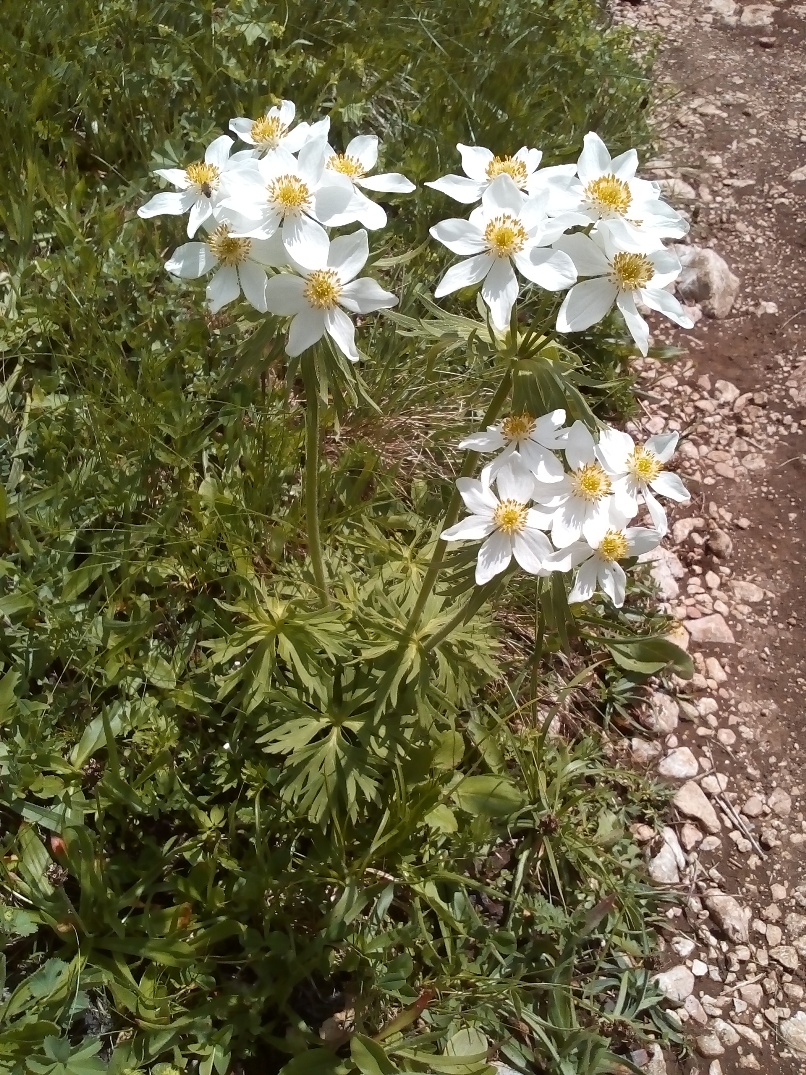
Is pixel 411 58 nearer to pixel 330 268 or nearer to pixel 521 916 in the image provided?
pixel 330 268

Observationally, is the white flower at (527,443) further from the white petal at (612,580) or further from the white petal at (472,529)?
the white petal at (612,580)

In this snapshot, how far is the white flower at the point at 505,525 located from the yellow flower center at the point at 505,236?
38 centimetres

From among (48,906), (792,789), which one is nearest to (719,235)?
(792,789)

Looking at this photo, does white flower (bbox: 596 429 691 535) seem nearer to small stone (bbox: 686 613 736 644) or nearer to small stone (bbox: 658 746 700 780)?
small stone (bbox: 658 746 700 780)

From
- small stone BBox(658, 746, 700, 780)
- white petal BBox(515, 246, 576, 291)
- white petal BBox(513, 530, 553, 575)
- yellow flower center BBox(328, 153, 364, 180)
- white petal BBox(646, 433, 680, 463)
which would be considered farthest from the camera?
small stone BBox(658, 746, 700, 780)

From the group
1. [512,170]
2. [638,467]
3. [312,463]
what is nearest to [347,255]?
[512,170]

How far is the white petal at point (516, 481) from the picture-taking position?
1.62 metres

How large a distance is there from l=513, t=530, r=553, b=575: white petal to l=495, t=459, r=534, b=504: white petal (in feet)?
0.21

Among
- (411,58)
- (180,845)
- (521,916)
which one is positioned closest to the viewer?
(180,845)

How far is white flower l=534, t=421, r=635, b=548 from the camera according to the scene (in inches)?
63.4

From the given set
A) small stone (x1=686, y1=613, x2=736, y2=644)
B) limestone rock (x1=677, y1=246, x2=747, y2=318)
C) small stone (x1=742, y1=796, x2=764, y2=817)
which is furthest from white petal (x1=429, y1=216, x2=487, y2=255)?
limestone rock (x1=677, y1=246, x2=747, y2=318)

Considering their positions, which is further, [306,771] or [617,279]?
[306,771]

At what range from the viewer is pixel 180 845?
2238mm

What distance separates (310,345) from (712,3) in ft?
17.2
